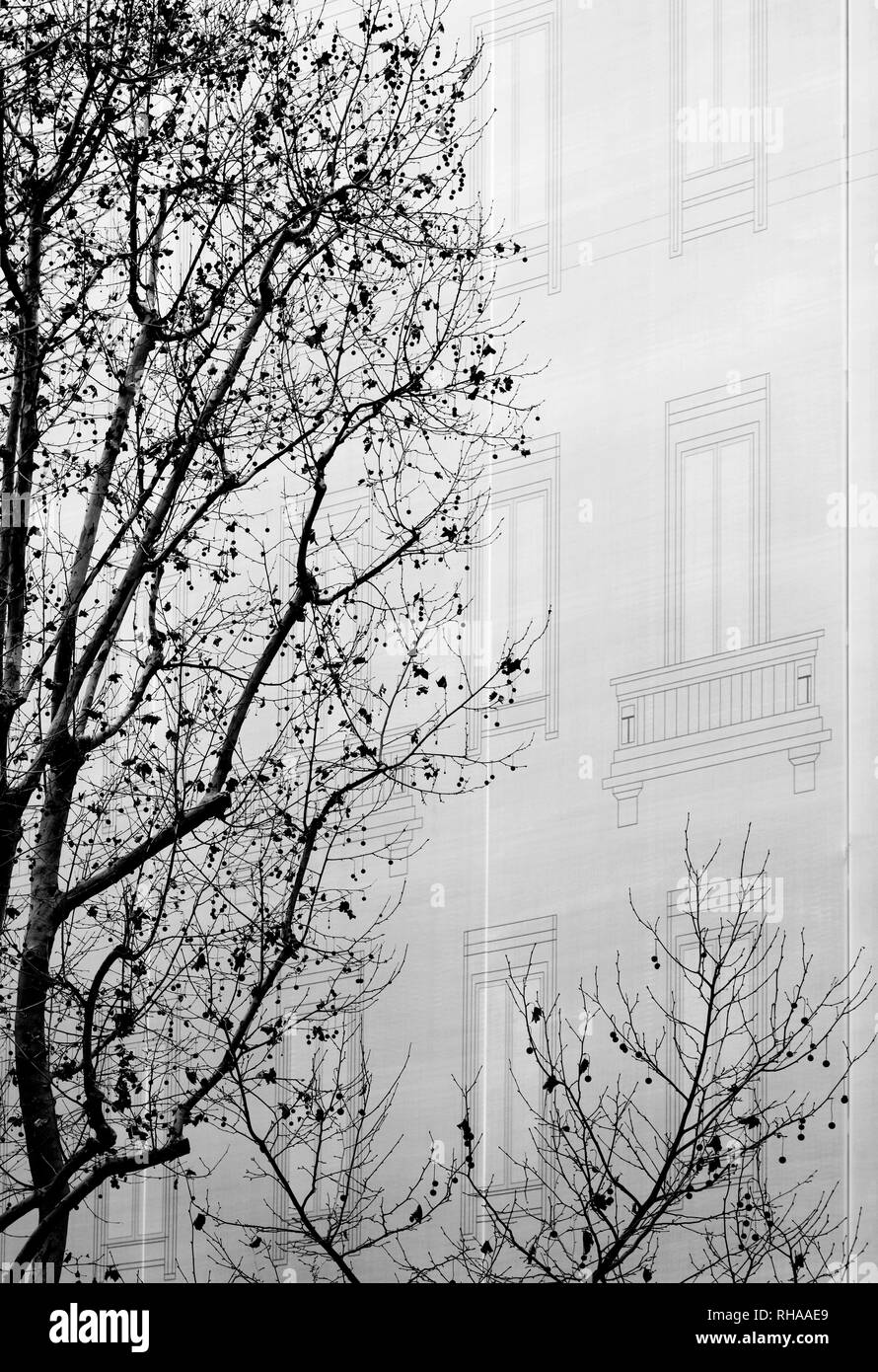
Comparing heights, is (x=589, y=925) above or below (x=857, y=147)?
below

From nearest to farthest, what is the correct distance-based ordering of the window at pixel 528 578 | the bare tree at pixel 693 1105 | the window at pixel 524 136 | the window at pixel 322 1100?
1. the bare tree at pixel 693 1105
2. the window at pixel 322 1100
3. the window at pixel 528 578
4. the window at pixel 524 136

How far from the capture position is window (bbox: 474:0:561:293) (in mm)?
13859

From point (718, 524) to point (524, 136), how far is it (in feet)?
11.3

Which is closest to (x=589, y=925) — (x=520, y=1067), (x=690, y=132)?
(x=520, y=1067)

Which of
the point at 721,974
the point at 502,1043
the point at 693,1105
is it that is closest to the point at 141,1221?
the point at 502,1043

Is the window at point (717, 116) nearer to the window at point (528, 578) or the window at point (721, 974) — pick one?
the window at point (528, 578)

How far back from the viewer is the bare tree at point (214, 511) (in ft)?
29.9

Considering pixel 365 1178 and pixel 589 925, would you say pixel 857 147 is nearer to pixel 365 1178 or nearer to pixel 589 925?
pixel 589 925

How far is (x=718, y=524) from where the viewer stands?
12.7 m

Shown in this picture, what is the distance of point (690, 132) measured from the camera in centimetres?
1334

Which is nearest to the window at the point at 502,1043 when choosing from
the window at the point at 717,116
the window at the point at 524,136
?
the window at the point at 524,136

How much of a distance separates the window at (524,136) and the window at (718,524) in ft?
5.60
